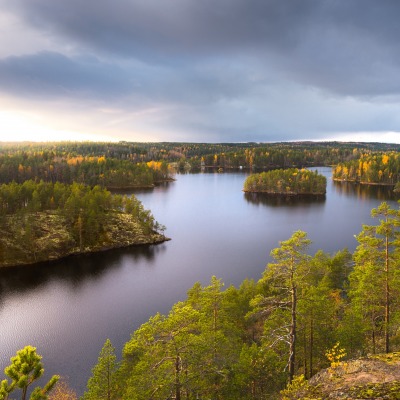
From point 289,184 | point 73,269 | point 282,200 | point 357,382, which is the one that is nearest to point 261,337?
point 357,382

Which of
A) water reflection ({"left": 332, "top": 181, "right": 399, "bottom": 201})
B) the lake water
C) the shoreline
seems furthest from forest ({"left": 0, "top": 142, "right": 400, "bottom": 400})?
water reflection ({"left": 332, "top": 181, "right": 399, "bottom": 201})

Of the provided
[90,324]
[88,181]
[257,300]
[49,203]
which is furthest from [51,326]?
[88,181]

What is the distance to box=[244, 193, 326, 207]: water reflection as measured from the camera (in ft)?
487

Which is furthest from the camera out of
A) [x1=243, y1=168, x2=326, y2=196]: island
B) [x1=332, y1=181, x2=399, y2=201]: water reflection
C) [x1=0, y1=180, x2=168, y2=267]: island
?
[x1=243, y1=168, x2=326, y2=196]: island

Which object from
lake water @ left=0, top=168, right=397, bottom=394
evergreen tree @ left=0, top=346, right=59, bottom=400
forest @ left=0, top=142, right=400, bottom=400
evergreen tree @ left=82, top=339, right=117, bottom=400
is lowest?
lake water @ left=0, top=168, right=397, bottom=394

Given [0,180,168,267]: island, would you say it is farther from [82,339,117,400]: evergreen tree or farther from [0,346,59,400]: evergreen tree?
[0,346,59,400]: evergreen tree

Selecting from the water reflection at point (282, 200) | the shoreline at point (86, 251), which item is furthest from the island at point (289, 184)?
the shoreline at point (86, 251)

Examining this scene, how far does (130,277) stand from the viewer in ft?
222

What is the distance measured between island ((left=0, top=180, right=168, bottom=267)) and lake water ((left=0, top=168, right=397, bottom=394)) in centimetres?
448

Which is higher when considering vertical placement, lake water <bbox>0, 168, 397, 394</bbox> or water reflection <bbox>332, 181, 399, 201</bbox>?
water reflection <bbox>332, 181, 399, 201</bbox>

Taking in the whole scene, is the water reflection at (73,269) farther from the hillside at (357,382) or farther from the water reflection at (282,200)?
the water reflection at (282,200)

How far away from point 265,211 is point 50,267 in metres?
83.7

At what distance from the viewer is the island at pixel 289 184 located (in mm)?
174375

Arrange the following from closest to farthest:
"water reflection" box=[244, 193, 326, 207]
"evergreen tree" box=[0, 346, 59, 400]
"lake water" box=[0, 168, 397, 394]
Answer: "evergreen tree" box=[0, 346, 59, 400] → "lake water" box=[0, 168, 397, 394] → "water reflection" box=[244, 193, 326, 207]
